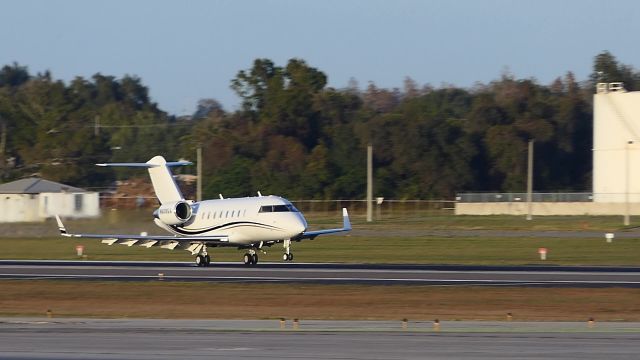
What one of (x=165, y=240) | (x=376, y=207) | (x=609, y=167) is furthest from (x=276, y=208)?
(x=609, y=167)

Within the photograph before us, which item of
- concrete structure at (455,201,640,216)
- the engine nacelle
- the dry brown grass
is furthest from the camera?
concrete structure at (455,201,640,216)

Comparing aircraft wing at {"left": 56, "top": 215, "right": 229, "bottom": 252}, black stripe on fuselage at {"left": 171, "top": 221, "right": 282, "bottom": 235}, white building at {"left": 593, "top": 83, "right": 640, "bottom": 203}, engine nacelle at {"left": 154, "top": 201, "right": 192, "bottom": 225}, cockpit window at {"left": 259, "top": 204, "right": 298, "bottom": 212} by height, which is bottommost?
aircraft wing at {"left": 56, "top": 215, "right": 229, "bottom": 252}

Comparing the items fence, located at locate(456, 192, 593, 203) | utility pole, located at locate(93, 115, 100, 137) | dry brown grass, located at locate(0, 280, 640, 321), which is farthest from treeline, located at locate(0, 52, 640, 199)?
dry brown grass, located at locate(0, 280, 640, 321)

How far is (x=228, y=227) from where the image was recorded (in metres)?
49.0

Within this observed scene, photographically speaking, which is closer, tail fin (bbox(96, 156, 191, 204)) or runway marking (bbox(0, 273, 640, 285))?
runway marking (bbox(0, 273, 640, 285))

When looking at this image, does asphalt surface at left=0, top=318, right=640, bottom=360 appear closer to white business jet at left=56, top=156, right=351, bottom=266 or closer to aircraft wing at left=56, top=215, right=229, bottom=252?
white business jet at left=56, top=156, right=351, bottom=266

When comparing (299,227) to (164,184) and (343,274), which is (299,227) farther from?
(164,184)

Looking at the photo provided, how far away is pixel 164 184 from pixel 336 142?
6095cm

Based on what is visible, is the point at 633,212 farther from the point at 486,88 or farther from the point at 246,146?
the point at 486,88

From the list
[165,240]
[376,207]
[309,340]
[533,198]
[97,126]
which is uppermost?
[97,126]

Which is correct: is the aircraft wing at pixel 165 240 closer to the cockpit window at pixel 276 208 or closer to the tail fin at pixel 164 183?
the cockpit window at pixel 276 208

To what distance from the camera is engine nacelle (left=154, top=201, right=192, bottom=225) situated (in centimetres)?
5056

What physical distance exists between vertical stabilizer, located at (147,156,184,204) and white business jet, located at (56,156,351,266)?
1.53 meters

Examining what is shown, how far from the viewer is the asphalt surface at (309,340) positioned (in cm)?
2050
